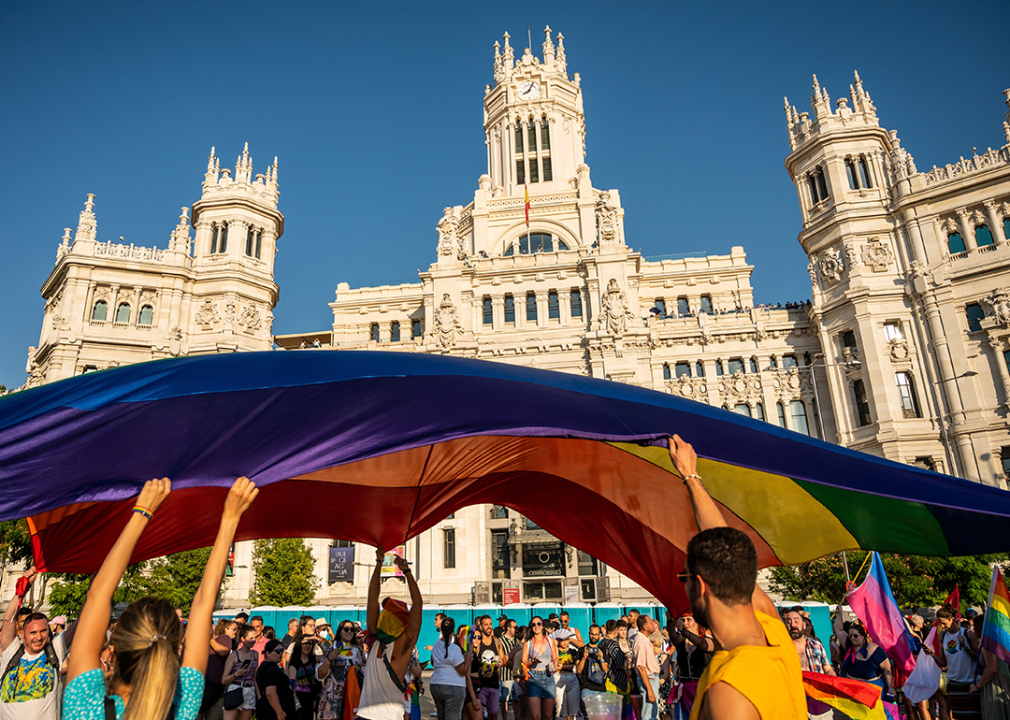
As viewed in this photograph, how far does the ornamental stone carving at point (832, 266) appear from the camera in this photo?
46.6 metres

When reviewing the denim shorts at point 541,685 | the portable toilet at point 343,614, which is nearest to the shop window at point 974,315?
the portable toilet at point 343,614

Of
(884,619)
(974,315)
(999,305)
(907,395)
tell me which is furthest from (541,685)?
(974,315)

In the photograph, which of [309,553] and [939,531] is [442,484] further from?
[309,553]

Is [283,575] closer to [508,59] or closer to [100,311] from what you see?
[100,311]

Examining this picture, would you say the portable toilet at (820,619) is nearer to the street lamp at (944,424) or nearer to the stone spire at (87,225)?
the street lamp at (944,424)

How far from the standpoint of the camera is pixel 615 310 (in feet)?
168

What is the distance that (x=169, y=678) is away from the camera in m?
3.41

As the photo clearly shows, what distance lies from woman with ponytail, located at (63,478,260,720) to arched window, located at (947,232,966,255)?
168 ft

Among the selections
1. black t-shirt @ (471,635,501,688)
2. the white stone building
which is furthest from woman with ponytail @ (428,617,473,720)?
the white stone building

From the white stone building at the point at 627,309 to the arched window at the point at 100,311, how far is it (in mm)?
161

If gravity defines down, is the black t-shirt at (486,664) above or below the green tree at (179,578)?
below

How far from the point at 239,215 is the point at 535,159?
29028mm

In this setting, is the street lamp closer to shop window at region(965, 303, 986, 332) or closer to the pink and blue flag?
shop window at region(965, 303, 986, 332)

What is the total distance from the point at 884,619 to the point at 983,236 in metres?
41.1
